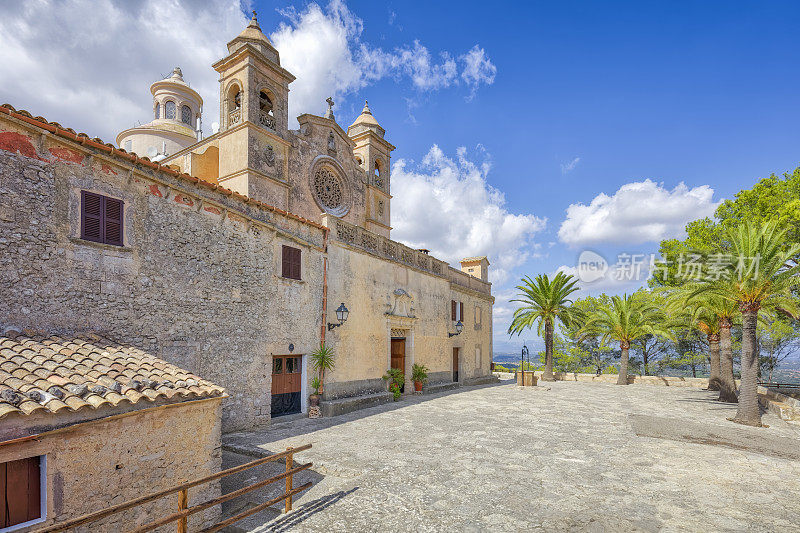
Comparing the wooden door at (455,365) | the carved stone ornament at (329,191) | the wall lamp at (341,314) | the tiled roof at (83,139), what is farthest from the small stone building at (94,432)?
the wooden door at (455,365)

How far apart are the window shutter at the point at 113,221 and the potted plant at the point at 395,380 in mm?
11809

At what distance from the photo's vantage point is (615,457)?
952cm

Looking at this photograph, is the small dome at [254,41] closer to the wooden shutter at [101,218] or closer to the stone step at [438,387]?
the wooden shutter at [101,218]

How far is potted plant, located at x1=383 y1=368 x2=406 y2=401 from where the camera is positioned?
17891mm

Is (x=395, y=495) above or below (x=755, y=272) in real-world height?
below

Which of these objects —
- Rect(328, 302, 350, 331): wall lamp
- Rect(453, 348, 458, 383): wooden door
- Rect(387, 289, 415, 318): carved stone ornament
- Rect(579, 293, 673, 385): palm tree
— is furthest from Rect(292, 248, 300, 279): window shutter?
Rect(579, 293, 673, 385): palm tree

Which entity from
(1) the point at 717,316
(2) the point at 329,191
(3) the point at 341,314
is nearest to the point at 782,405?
(1) the point at 717,316

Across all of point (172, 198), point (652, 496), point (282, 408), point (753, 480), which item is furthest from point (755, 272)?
point (172, 198)

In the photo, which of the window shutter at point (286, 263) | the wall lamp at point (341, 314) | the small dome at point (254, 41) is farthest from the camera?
the small dome at point (254, 41)

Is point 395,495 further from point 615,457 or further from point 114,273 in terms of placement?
point 114,273

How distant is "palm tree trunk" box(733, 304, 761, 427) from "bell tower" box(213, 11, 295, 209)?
19121 millimetres

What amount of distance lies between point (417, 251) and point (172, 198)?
1324 cm

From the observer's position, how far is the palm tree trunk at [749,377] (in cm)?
1400

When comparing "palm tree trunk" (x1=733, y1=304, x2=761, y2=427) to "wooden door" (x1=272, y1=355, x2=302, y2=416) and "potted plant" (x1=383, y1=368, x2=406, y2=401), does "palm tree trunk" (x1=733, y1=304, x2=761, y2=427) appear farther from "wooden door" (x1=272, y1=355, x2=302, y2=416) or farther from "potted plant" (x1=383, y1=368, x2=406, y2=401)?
"wooden door" (x1=272, y1=355, x2=302, y2=416)
